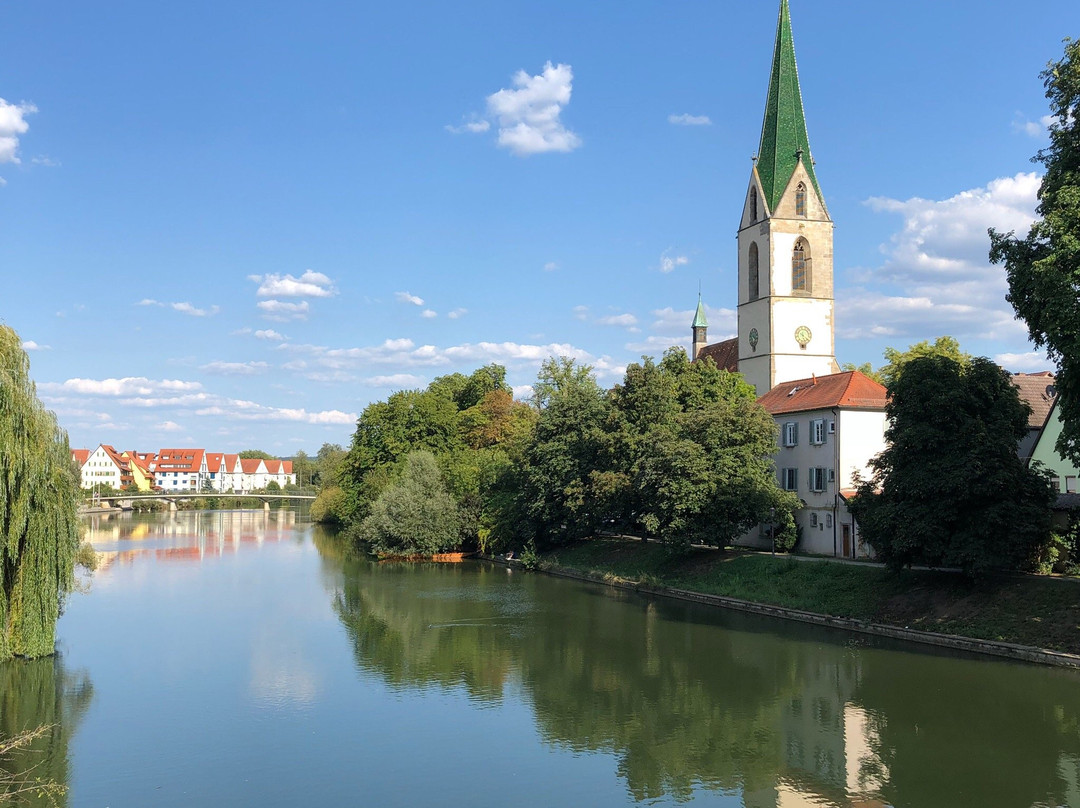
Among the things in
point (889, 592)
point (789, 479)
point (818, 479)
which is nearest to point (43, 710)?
point (889, 592)

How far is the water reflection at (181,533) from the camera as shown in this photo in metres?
62.1

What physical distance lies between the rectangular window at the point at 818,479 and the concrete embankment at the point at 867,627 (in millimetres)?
8065

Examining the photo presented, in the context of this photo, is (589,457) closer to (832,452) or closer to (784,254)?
(832,452)

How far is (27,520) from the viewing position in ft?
75.7

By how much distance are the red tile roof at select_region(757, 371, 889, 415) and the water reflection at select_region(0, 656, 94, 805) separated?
3162 centimetres

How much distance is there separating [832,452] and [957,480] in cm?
1425

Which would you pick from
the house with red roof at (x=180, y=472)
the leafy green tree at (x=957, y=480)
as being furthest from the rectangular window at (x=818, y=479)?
the house with red roof at (x=180, y=472)

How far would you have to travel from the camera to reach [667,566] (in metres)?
44.7

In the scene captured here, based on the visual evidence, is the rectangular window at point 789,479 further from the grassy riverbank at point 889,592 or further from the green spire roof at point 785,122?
the green spire roof at point 785,122

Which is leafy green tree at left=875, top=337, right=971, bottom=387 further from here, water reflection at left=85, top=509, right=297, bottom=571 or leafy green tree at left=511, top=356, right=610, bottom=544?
water reflection at left=85, top=509, right=297, bottom=571

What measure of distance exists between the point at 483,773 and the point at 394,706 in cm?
550

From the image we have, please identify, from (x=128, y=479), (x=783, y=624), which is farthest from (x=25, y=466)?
(x=128, y=479)

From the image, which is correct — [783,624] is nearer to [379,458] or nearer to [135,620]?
[135,620]

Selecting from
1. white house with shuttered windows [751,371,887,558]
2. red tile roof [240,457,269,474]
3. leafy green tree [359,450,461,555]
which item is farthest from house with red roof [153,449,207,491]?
white house with shuttered windows [751,371,887,558]
